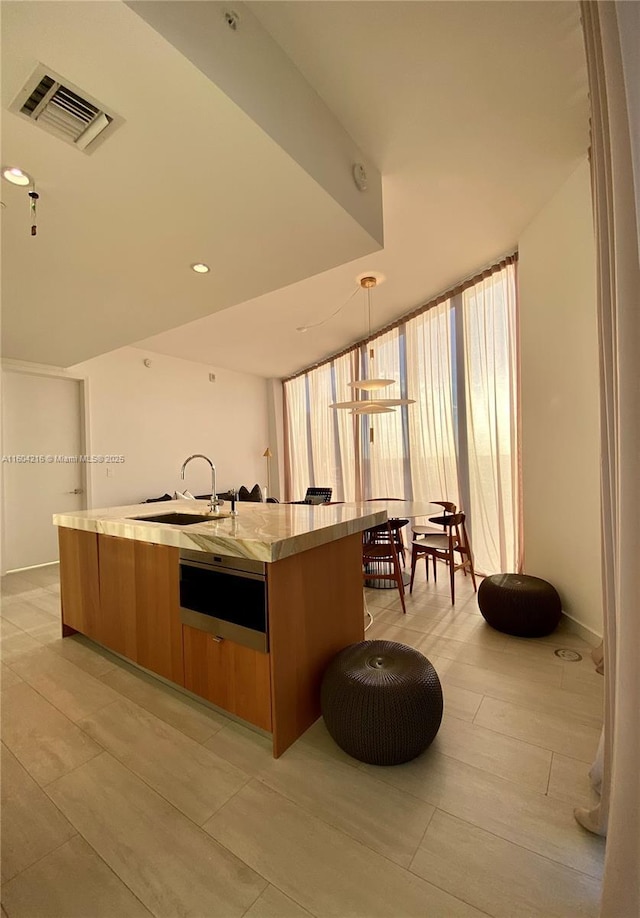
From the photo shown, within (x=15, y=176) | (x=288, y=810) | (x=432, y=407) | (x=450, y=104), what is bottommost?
(x=288, y=810)

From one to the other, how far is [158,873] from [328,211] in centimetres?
283

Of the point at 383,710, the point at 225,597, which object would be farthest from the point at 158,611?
the point at 383,710

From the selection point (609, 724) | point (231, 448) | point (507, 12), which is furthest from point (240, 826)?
point (231, 448)

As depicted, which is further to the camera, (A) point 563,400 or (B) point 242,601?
(A) point 563,400

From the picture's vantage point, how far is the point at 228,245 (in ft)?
7.49

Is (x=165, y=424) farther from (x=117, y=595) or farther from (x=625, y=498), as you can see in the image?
(x=625, y=498)

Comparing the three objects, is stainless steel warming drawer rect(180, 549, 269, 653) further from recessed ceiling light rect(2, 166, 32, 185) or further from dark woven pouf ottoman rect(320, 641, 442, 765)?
recessed ceiling light rect(2, 166, 32, 185)

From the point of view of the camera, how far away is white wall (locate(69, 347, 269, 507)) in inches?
205

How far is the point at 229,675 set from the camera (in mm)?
1721

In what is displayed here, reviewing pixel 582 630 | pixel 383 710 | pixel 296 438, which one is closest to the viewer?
pixel 383 710

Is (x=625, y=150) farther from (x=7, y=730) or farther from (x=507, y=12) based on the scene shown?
(x=7, y=730)

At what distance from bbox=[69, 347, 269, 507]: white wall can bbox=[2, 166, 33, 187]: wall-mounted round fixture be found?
375 centimetres

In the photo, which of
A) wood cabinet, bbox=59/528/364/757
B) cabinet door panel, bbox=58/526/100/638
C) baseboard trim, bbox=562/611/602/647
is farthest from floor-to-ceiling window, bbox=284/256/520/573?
cabinet door panel, bbox=58/526/100/638

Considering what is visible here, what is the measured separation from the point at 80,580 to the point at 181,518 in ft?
2.64
